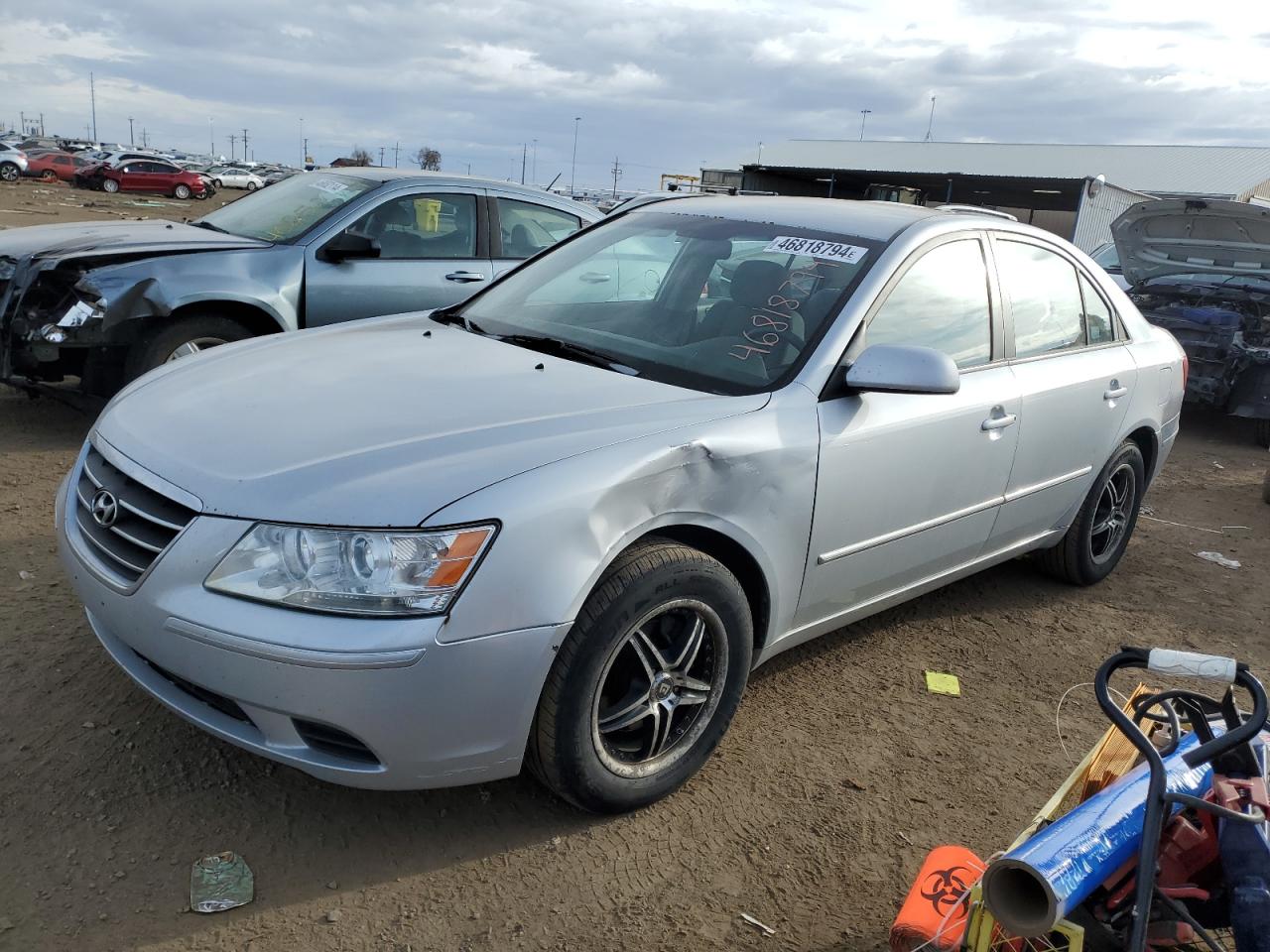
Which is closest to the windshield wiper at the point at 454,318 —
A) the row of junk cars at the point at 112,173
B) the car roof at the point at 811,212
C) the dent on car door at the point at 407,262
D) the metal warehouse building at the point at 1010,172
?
the car roof at the point at 811,212

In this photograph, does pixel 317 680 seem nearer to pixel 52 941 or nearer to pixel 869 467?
pixel 52 941

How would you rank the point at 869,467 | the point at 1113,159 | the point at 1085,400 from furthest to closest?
the point at 1113,159 < the point at 1085,400 < the point at 869,467

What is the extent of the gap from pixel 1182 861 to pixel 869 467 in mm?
1384

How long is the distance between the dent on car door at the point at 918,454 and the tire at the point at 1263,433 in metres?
6.59

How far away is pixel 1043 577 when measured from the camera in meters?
4.93

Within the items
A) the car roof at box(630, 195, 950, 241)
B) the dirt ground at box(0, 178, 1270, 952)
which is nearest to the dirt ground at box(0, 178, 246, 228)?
the car roof at box(630, 195, 950, 241)

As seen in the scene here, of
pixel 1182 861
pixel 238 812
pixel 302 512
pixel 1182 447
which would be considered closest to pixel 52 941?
pixel 238 812

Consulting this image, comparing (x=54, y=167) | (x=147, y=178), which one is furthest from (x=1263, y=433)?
(x=54, y=167)

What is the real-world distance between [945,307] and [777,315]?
703 mm

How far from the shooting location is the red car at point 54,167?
41.5 m

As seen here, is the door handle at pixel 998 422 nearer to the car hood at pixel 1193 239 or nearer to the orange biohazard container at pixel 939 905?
the orange biohazard container at pixel 939 905

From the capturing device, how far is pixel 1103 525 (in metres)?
4.77

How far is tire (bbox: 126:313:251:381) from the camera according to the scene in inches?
208

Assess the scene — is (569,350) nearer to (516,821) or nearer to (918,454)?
(918,454)
